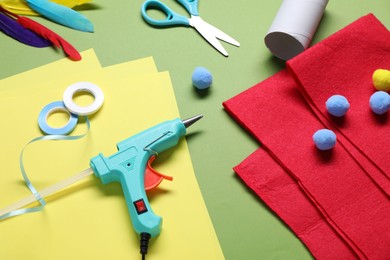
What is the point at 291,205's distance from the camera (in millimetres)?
750

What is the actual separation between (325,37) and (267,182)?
0.35 metres

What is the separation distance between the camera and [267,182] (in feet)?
2.53

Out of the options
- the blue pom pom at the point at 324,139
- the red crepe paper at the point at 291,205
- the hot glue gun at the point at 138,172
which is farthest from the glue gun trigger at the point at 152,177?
the blue pom pom at the point at 324,139

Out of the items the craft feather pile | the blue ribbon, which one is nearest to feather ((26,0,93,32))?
the craft feather pile

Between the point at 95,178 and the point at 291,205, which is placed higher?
the point at 95,178

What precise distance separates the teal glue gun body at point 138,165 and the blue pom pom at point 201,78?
0.31 ft

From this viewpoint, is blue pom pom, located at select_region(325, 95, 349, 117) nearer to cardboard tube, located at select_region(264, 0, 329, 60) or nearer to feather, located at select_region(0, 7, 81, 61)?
cardboard tube, located at select_region(264, 0, 329, 60)

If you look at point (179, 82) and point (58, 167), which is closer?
point (58, 167)

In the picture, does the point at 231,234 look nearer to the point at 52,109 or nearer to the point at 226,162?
the point at 226,162

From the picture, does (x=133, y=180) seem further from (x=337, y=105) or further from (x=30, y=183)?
(x=337, y=105)

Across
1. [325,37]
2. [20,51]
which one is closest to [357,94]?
[325,37]

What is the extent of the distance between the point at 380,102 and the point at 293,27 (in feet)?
0.67

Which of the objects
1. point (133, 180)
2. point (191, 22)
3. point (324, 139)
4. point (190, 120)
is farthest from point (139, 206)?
point (191, 22)

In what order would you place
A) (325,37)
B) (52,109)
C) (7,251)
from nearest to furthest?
(7,251)
(52,109)
(325,37)
